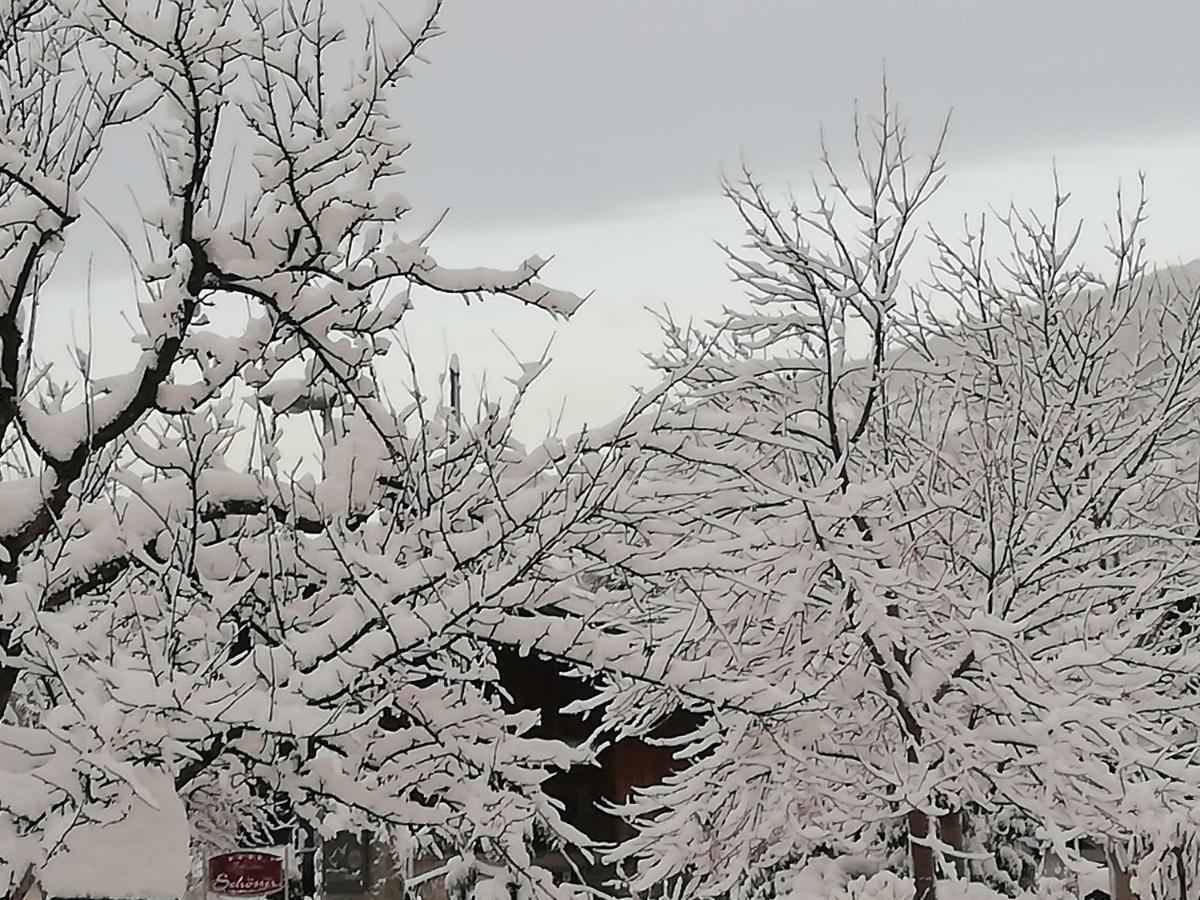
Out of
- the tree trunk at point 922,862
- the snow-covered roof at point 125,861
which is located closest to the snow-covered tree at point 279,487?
the snow-covered roof at point 125,861

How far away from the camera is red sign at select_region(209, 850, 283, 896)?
1027 centimetres

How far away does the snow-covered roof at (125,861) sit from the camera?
137 inches

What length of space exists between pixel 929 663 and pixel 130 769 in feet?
18.2

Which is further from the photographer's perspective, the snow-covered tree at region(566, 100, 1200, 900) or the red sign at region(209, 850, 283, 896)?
the red sign at region(209, 850, 283, 896)

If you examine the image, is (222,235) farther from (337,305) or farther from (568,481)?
(568,481)

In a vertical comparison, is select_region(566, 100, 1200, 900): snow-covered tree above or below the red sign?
above

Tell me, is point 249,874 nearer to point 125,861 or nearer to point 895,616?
point 895,616

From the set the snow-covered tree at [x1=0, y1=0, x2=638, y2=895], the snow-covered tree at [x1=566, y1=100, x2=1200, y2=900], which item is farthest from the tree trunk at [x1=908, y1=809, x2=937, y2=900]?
the snow-covered tree at [x1=0, y1=0, x2=638, y2=895]

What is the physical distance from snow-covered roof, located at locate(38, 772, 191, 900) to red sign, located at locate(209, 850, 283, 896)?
6778 mm

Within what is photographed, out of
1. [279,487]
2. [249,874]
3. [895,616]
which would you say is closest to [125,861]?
[279,487]

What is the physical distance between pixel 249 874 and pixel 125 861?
7237 millimetres

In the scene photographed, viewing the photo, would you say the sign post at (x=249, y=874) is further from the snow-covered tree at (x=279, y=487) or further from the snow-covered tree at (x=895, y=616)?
the snow-covered tree at (x=279, y=487)

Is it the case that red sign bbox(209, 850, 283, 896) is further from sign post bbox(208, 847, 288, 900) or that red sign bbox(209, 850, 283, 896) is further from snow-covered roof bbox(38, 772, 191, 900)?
snow-covered roof bbox(38, 772, 191, 900)

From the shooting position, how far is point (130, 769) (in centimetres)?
375
